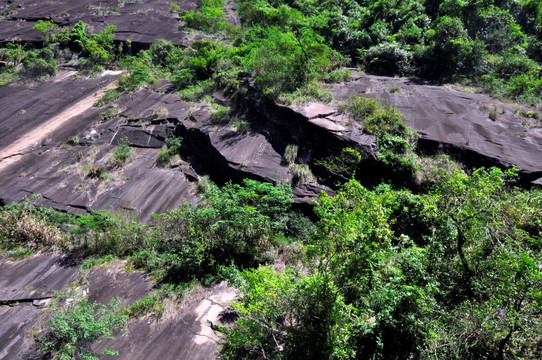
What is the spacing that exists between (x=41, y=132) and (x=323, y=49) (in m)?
17.5

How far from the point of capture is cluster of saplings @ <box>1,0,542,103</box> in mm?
16031

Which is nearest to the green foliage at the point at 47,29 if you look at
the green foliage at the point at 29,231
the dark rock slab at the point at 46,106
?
the dark rock slab at the point at 46,106

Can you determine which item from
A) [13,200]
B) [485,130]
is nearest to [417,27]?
[485,130]

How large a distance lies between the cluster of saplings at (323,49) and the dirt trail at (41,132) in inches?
121

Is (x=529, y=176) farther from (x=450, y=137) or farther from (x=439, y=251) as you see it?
(x=439, y=251)

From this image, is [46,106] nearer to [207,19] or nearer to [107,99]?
[107,99]

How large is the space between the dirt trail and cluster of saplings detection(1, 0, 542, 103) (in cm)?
308

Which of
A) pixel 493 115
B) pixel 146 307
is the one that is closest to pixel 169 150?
pixel 146 307

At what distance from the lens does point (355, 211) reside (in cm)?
759

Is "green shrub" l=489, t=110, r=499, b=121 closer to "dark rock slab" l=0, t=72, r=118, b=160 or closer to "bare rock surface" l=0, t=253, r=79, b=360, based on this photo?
"bare rock surface" l=0, t=253, r=79, b=360

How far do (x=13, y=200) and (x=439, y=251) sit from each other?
17865mm


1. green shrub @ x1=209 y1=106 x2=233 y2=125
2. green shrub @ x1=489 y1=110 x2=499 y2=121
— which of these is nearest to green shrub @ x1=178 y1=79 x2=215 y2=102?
green shrub @ x1=209 y1=106 x2=233 y2=125

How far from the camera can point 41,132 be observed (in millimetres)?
18031

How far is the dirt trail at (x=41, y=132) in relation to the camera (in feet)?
53.8
